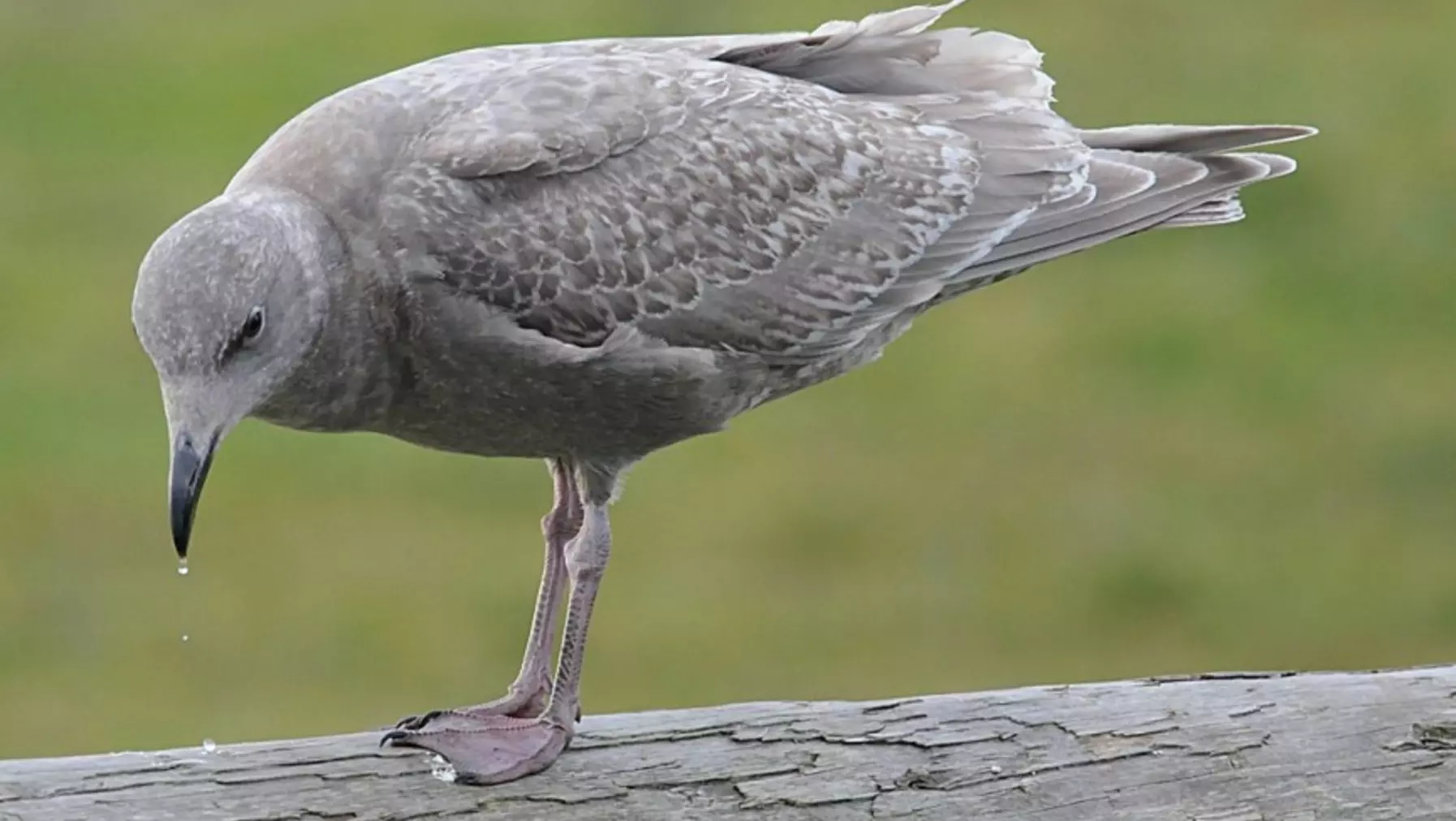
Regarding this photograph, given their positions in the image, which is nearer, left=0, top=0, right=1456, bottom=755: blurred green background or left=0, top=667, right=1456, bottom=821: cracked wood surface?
left=0, top=667, right=1456, bottom=821: cracked wood surface

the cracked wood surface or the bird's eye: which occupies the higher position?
the bird's eye

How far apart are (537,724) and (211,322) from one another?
80 cm

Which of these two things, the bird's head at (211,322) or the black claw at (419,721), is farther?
the black claw at (419,721)

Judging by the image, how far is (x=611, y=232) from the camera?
421 cm

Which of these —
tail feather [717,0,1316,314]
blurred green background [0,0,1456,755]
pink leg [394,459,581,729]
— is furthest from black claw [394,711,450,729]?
blurred green background [0,0,1456,755]

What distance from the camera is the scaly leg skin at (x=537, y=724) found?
3.74m

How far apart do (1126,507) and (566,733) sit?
5246 millimetres

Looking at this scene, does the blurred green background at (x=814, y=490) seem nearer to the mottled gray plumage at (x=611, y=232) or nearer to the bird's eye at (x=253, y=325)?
the mottled gray plumage at (x=611, y=232)

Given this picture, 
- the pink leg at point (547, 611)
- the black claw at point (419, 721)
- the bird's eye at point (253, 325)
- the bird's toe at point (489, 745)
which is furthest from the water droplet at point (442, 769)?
the bird's eye at point (253, 325)

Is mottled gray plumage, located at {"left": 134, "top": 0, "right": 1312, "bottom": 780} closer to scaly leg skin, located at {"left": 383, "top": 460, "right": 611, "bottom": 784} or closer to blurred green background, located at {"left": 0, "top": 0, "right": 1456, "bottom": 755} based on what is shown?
scaly leg skin, located at {"left": 383, "top": 460, "right": 611, "bottom": 784}

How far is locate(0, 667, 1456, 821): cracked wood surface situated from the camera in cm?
361

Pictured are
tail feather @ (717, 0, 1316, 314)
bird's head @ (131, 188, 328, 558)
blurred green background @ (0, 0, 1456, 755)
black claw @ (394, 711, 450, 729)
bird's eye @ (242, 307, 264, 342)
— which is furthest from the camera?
blurred green background @ (0, 0, 1456, 755)

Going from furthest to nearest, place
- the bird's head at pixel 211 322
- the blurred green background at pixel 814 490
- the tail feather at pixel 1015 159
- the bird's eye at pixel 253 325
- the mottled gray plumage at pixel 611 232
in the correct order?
the blurred green background at pixel 814 490 → the tail feather at pixel 1015 159 → the mottled gray plumage at pixel 611 232 → the bird's eye at pixel 253 325 → the bird's head at pixel 211 322

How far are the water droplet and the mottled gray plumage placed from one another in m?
0.03
